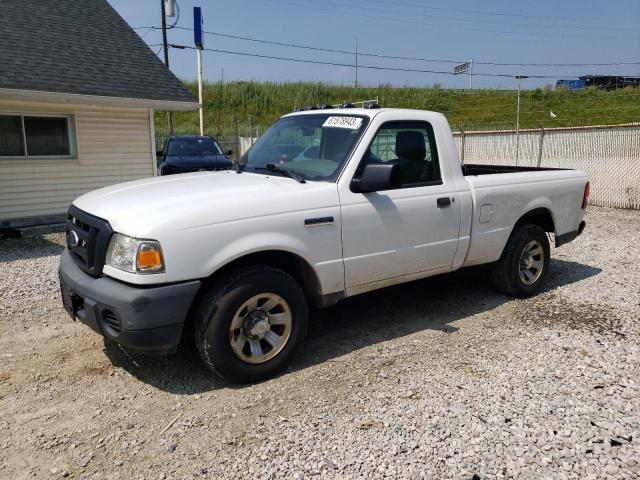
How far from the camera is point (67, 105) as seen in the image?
10719 mm

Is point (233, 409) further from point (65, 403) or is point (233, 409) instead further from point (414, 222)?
point (414, 222)

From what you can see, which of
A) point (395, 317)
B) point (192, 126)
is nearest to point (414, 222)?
point (395, 317)

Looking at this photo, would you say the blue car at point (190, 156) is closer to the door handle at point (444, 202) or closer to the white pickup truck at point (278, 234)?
the white pickup truck at point (278, 234)

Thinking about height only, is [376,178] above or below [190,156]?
above

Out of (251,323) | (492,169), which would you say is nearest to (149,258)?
(251,323)

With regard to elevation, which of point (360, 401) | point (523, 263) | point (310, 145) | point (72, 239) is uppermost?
point (310, 145)

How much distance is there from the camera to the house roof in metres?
10.3

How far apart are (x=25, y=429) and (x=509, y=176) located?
4609mm

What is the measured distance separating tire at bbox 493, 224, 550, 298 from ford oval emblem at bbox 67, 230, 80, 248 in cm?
404

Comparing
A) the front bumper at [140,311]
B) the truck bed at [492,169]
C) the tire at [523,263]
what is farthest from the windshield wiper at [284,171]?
the truck bed at [492,169]

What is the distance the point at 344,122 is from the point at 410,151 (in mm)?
662

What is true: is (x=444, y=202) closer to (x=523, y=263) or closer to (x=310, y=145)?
(x=310, y=145)

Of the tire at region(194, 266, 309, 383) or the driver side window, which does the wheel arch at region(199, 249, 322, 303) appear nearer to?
the tire at region(194, 266, 309, 383)

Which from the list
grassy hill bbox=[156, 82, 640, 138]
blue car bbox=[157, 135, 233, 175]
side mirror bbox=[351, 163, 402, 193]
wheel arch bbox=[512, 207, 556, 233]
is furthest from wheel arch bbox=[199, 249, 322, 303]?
grassy hill bbox=[156, 82, 640, 138]
